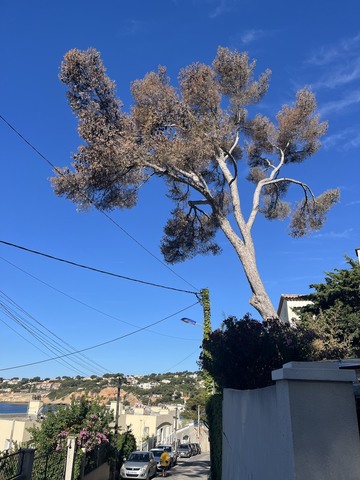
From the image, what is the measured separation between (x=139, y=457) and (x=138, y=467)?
193cm

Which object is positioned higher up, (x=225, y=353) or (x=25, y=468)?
(x=225, y=353)

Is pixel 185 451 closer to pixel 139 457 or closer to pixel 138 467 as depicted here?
pixel 139 457

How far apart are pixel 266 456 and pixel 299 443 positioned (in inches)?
54.4

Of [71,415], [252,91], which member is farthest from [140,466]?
[252,91]

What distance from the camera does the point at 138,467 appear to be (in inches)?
788

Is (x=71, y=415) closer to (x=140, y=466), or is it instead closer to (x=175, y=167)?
(x=140, y=466)

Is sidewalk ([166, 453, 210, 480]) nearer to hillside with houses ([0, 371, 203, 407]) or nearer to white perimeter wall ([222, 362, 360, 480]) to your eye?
white perimeter wall ([222, 362, 360, 480])

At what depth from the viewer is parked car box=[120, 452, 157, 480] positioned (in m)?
19.8

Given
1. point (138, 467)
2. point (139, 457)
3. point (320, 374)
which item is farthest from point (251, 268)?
point (139, 457)

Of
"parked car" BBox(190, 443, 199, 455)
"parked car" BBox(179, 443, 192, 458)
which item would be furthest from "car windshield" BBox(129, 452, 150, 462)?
"parked car" BBox(190, 443, 199, 455)

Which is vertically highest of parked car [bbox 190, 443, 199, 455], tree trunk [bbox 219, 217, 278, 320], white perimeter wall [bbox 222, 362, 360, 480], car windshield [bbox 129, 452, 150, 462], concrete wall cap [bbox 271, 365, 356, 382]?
tree trunk [bbox 219, 217, 278, 320]

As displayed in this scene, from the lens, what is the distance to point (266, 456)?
430 centimetres

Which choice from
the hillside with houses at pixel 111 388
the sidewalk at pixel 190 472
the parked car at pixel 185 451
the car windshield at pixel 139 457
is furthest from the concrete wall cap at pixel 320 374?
the hillside with houses at pixel 111 388

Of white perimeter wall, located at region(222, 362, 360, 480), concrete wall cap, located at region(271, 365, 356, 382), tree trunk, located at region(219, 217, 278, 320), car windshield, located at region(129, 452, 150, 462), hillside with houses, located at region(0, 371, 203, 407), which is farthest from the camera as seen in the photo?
hillside with houses, located at region(0, 371, 203, 407)
